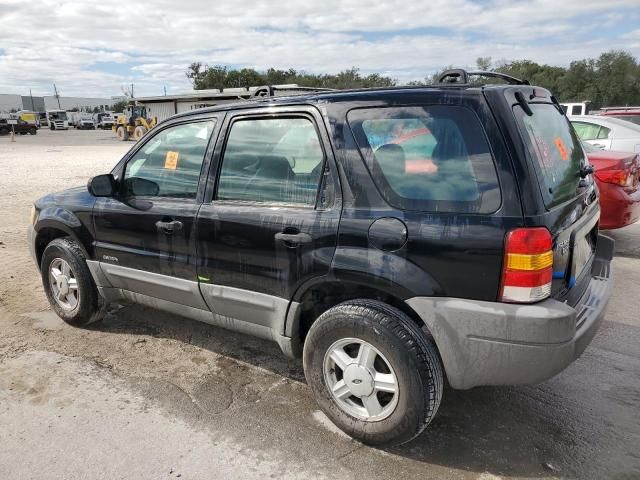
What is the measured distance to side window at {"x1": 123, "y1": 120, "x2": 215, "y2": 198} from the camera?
134 inches

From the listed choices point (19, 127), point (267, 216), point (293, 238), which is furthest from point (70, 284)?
point (19, 127)

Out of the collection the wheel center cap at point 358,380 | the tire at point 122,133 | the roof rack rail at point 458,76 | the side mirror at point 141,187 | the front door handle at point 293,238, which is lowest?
the tire at point 122,133

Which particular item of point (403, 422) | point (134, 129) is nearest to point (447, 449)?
point (403, 422)

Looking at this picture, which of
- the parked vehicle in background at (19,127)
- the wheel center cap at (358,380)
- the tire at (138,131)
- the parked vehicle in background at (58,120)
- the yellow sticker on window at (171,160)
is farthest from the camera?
the parked vehicle in background at (58,120)

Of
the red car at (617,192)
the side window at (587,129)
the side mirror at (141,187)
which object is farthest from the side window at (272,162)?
the side window at (587,129)

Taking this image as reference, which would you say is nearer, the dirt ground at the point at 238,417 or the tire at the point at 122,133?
the dirt ground at the point at 238,417

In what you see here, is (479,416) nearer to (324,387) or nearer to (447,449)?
(447,449)

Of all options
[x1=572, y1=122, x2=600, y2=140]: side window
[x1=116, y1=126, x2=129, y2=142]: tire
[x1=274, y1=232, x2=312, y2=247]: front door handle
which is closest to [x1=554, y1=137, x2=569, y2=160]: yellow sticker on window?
[x1=274, y1=232, x2=312, y2=247]: front door handle

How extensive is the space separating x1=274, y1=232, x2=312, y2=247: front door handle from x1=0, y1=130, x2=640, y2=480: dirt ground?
103 cm

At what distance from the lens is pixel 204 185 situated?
3291 mm

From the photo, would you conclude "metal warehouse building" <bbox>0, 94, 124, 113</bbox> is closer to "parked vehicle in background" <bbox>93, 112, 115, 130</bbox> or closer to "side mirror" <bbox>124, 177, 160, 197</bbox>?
"parked vehicle in background" <bbox>93, 112, 115, 130</bbox>

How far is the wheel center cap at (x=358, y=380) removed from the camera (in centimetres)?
265

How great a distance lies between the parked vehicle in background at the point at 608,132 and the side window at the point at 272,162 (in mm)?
7031

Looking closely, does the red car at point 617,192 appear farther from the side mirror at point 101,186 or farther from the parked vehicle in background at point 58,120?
the parked vehicle in background at point 58,120
